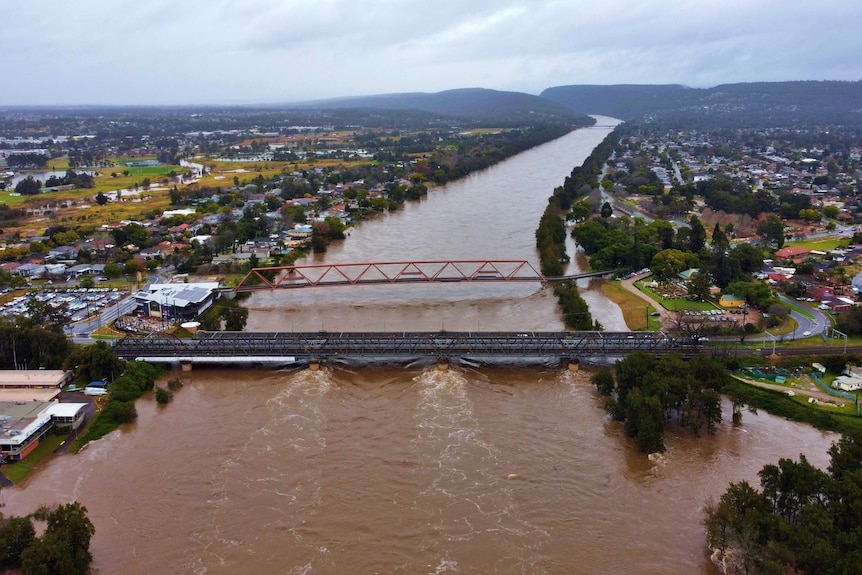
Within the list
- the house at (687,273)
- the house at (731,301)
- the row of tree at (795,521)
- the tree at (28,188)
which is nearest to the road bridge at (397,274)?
the house at (687,273)

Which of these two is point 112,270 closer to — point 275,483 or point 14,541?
point 275,483

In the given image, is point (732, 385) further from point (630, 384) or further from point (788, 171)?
point (788, 171)

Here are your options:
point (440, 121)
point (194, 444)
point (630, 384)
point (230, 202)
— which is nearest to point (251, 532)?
point (194, 444)

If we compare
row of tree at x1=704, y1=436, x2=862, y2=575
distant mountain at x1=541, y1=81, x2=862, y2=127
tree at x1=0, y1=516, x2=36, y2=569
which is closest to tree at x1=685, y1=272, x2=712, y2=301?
row of tree at x1=704, y1=436, x2=862, y2=575

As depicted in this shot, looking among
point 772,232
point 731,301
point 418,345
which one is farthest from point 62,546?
point 772,232

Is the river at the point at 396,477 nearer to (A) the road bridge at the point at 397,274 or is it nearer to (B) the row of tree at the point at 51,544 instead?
(B) the row of tree at the point at 51,544

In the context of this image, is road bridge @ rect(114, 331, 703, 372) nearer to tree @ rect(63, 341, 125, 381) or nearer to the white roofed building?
tree @ rect(63, 341, 125, 381)
